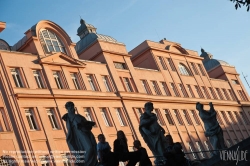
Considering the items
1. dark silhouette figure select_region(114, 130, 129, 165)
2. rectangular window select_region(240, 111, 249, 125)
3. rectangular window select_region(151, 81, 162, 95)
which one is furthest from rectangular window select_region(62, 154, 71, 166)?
rectangular window select_region(240, 111, 249, 125)

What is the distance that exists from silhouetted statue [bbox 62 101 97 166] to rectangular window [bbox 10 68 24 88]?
21.7 m

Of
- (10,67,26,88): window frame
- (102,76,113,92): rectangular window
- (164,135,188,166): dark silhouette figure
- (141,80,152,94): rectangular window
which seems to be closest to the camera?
(164,135,188,166): dark silhouette figure

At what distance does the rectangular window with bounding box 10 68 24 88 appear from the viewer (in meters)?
37.8

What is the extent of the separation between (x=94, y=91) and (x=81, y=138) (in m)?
28.4

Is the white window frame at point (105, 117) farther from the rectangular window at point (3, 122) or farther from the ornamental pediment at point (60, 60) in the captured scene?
the rectangular window at point (3, 122)

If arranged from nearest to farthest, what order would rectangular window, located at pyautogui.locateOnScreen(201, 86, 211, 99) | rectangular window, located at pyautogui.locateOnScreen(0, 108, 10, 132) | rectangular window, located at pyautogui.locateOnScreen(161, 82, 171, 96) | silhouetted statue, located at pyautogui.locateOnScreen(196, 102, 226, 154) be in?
1. silhouetted statue, located at pyautogui.locateOnScreen(196, 102, 226, 154)
2. rectangular window, located at pyautogui.locateOnScreen(0, 108, 10, 132)
3. rectangular window, located at pyautogui.locateOnScreen(161, 82, 171, 96)
4. rectangular window, located at pyautogui.locateOnScreen(201, 86, 211, 99)

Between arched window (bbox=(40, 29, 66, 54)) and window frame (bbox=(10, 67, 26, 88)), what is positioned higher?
arched window (bbox=(40, 29, 66, 54))

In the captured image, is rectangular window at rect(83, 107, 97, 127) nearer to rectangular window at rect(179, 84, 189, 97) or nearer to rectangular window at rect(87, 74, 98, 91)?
rectangular window at rect(87, 74, 98, 91)

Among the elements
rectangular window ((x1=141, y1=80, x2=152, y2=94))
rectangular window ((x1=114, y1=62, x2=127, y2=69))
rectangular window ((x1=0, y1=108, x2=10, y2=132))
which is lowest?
rectangular window ((x1=0, y1=108, x2=10, y2=132))

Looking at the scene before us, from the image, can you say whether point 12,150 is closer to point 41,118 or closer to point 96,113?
point 41,118

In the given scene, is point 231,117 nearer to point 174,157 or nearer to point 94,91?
point 94,91

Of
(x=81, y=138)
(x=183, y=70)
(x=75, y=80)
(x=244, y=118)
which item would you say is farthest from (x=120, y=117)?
(x=244, y=118)

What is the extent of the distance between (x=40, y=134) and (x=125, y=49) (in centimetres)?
1976

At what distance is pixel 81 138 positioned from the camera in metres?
16.5
